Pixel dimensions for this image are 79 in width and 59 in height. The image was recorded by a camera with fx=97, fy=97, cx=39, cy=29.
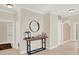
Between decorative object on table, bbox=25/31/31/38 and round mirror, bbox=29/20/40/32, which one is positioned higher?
round mirror, bbox=29/20/40/32

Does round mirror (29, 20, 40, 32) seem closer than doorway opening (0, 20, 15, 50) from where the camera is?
No

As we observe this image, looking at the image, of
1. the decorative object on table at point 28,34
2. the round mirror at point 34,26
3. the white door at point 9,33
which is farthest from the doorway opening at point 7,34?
the round mirror at point 34,26

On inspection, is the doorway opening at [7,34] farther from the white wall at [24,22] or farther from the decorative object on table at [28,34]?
the decorative object on table at [28,34]

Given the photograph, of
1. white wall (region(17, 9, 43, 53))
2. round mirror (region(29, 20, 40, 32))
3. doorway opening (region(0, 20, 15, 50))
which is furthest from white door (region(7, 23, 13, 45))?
round mirror (region(29, 20, 40, 32))

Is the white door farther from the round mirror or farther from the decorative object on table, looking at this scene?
the round mirror

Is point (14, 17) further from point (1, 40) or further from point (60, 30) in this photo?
point (60, 30)

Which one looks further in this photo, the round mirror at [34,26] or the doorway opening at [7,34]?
the round mirror at [34,26]

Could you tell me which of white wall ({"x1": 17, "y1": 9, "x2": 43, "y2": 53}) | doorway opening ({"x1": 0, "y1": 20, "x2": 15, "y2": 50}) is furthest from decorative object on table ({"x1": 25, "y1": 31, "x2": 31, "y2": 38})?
doorway opening ({"x1": 0, "y1": 20, "x2": 15, "y2": 50})

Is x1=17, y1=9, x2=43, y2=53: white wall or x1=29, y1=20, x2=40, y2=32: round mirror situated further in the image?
x1=29, y1=20, x2=40, y2=32: round mirror

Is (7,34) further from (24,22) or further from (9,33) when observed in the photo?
(24,22)

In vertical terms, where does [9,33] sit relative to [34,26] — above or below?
below

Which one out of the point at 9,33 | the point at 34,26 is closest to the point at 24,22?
the point at 34,26
